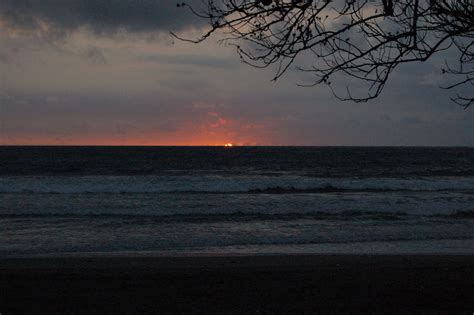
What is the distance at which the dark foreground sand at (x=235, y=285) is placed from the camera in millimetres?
6836

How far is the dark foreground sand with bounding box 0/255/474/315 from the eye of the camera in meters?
6.84

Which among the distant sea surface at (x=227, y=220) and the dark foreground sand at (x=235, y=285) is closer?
the dark foreground sand at (x=235, y=285)

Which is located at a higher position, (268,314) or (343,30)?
(343,30)

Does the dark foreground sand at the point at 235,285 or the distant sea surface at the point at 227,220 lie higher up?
the dark foreground sand at the point at 235,285

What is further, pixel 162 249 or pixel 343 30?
pixel 162 249

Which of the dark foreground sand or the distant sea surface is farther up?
the dark foreground sand

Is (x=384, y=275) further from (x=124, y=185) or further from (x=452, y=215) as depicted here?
(x=124, y=185)

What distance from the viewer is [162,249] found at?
13.9 meters

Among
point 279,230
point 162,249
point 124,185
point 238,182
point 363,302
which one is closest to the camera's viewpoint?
point 363,302

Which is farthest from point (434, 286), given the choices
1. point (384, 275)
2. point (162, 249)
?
point (162, 249)

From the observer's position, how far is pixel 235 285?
8391mm

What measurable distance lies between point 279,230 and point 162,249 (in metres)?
4.50

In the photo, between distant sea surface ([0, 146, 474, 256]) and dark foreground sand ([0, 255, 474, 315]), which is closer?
dark foreground sand ([0, 255, 474, 315])

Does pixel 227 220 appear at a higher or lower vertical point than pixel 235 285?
lower
